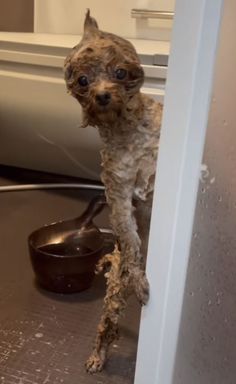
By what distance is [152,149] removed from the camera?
2.52 ft

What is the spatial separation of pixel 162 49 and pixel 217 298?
3.06 feet

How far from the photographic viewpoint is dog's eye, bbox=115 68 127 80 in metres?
0.69

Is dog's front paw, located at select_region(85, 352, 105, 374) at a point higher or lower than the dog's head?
lower

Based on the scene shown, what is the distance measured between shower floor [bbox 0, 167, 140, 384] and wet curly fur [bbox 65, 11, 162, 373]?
0.57 ft

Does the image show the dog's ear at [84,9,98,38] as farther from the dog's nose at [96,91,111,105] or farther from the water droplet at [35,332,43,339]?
the water droplet at [35,332,43,339]

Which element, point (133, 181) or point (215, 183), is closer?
point (215, 183)

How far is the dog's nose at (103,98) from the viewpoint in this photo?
2.23ft

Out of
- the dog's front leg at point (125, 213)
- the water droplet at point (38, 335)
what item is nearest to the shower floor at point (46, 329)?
the water droplet at point (38, 335)

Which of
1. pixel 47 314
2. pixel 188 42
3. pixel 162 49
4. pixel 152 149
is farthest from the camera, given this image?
pixel 162 49

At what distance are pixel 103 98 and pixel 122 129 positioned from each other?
0.09 metres

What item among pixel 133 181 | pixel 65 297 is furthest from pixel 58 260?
pixel 133 181

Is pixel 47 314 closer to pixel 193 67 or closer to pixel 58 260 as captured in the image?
pixel 58 260

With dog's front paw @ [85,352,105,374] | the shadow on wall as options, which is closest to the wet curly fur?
dog's front paw @ [85,352,105,374]

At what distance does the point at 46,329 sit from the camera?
108 cm
